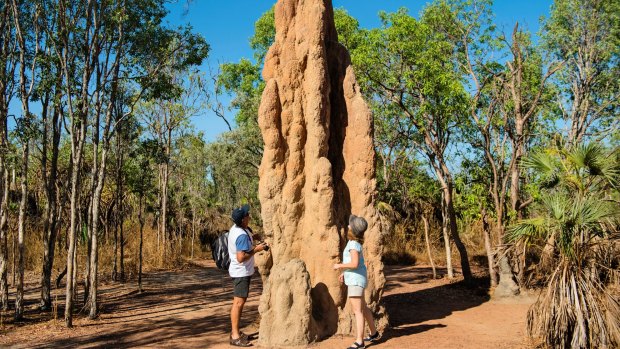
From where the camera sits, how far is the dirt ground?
Answer: 7516 millimetres

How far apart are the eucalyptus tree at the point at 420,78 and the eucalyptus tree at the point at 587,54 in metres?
9.73

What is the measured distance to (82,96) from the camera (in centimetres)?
921

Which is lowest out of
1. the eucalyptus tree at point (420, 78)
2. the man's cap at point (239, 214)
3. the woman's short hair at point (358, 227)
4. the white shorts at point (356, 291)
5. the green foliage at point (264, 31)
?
the white shorts at point (356, 291)

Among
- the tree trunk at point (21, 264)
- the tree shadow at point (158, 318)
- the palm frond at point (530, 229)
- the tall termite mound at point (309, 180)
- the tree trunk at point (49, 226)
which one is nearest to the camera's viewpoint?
the palm frond at point (530, 229)

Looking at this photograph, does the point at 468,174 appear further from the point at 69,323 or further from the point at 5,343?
the point at 5,343

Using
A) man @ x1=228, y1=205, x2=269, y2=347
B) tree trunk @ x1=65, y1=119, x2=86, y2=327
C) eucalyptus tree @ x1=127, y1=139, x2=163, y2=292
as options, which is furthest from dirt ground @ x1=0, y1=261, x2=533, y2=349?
eucalyptus tree @ x1=127, y1=139, x2=163, y2=292

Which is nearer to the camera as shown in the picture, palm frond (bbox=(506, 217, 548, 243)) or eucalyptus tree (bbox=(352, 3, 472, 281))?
palm frond (bbox=(506, 217, 548, 243))

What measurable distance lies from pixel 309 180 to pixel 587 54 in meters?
18.3

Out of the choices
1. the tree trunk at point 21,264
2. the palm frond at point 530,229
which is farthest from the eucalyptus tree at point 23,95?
the palm frond at point 530,229

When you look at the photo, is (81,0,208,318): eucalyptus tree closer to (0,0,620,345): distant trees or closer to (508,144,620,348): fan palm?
(0,0,620,345): distant trees

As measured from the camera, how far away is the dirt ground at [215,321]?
7516 millimetres

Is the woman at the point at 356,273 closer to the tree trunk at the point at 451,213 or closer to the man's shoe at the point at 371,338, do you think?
the man's shoe at the point at 371,338

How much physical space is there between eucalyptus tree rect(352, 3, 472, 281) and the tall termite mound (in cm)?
426

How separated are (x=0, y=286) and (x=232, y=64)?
13.3 m
